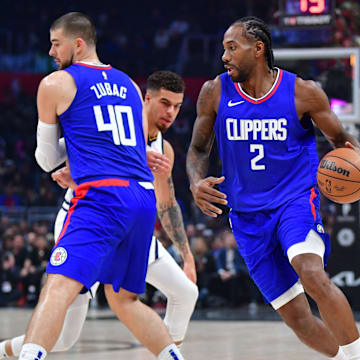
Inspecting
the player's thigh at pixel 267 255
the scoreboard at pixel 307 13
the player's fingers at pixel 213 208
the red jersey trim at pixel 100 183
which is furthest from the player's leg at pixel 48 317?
the scoreboard at pixel 307 13

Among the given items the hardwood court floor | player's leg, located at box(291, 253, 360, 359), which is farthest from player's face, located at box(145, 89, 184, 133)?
the hardwood court floor

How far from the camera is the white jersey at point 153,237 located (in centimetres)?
552

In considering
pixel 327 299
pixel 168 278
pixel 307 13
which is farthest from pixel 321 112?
pixel 307 13

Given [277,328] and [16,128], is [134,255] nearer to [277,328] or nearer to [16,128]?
[277,328]

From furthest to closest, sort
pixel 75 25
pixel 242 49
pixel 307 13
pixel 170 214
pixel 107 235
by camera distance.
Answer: pixel 307 13, pixel 170 214, pixel 242 49, pixel 75 25, pixel 107 235

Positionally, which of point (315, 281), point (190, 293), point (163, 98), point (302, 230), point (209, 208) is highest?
point (163, 98)

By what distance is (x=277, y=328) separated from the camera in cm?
1045

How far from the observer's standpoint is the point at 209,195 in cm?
495

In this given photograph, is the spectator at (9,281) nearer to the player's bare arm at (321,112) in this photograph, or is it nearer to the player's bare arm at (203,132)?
the player's bare arm at (203,132)

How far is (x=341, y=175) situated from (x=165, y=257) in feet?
4.78

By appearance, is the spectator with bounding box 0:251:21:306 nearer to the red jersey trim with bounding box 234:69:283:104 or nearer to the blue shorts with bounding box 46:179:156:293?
the red jersey trim with bounding box 234:69:283:104

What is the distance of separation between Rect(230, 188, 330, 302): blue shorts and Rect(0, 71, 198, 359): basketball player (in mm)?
683

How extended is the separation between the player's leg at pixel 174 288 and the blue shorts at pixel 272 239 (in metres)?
0.65

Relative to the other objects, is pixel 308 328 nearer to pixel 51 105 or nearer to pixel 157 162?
pixel 157 162
